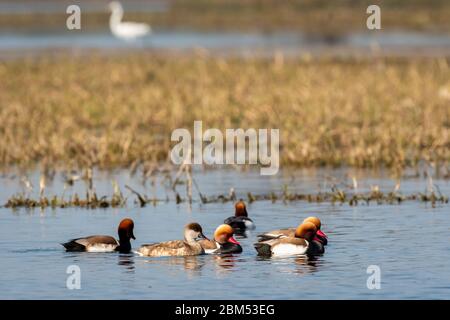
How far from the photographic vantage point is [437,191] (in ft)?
64.7

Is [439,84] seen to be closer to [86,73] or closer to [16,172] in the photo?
[86,73]

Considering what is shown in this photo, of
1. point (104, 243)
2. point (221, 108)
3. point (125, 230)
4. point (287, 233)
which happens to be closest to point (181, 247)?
point (125, 230)

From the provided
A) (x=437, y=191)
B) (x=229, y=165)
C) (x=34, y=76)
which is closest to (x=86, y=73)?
(x=34, y=76)

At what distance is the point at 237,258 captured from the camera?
50.2 ft

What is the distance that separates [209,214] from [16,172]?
5.11 metres

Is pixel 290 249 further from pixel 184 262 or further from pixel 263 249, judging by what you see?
pixel 184 262

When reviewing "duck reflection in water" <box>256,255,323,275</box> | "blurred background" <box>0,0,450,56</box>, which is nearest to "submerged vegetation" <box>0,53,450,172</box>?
"duck reflection in water" <box>256,255,323,275</box>

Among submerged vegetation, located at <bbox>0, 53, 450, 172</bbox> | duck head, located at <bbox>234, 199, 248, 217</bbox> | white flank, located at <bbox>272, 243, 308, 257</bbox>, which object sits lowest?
white flank, located at <bbox>272, 243, 308, 257</bbox>

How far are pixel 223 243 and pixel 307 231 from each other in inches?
39.7

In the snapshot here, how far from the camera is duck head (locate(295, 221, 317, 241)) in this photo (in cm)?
1552

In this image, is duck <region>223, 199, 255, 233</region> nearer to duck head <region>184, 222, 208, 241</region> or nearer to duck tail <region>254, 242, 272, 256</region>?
duck head <region>184, 222, 208, 241</region>

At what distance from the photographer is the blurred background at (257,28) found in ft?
156

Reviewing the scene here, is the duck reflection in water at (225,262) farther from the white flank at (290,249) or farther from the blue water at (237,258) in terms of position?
the white flank at (290,249)

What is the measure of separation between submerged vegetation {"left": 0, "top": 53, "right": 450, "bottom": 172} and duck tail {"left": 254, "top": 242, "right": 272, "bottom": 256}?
656cm
